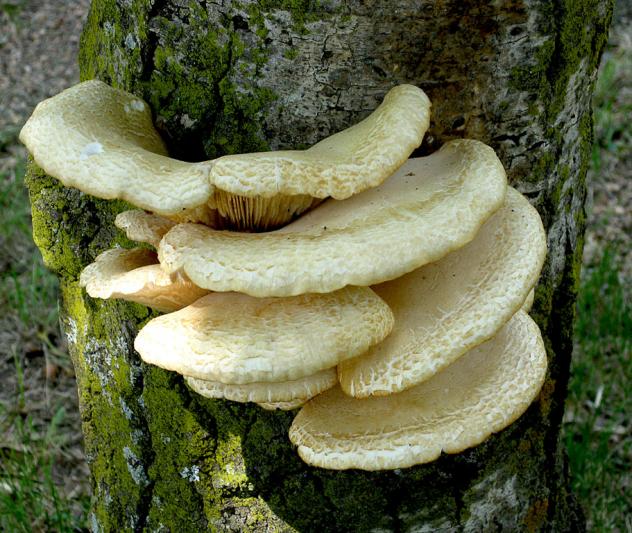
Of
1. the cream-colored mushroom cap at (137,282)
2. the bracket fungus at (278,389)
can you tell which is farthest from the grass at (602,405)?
the cream-colored mushroom cap at (137,282)

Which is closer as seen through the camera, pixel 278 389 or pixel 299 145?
pixel 278 389

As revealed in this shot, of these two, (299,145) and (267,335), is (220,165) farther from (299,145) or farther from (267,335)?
(299,145)

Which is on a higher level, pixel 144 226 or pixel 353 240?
pixel 353 240

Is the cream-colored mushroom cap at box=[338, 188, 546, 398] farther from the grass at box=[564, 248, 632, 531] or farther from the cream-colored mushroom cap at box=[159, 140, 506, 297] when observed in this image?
the grass at box=[564, 248, 632, 531]

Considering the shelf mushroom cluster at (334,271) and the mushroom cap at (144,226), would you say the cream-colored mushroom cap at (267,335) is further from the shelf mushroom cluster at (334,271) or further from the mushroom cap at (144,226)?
the mushroom cap at (144,226)

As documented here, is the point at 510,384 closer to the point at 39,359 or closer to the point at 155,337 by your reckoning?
the point at 155,337

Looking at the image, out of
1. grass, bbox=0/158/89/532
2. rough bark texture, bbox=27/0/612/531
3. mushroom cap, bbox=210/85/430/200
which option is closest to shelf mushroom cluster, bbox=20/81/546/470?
mushroom cap, bbox=210/85/430/200

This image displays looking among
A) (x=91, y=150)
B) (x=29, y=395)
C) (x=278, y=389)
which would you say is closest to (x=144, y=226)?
(x=91, y=150)

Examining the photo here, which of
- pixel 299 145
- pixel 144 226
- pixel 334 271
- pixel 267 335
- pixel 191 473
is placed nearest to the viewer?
pixel 334 271
